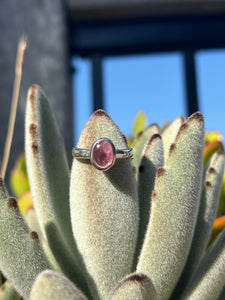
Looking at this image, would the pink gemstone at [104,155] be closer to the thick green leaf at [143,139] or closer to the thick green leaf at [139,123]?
the thick green leaf at [143,139]

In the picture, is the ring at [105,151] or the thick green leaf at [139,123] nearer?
the ring at [105,151]

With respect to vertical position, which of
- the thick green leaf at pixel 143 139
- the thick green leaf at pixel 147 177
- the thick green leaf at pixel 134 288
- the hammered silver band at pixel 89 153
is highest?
the thick green leaf at pixel 143 139

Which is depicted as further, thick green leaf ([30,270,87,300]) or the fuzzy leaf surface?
the fuzzy leaf surface

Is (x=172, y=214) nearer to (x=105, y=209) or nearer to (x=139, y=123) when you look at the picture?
(x=105, y=209)

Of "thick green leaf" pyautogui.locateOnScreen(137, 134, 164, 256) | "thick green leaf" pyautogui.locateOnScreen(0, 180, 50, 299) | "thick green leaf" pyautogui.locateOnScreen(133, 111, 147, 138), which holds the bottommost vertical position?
"thick green leaf" pyautogui.locateOnScreen(0, 180, 50, 299)

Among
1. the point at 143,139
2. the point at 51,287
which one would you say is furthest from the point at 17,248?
the point at 143,139

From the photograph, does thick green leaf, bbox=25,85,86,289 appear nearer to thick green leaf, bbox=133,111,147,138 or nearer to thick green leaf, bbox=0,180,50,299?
thick green leaf, bbox=0,180,50,299

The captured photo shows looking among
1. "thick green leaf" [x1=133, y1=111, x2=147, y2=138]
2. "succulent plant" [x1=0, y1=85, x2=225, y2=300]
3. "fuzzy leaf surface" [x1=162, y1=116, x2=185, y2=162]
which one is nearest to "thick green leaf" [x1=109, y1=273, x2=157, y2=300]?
"succulent plant" [x1=0, y1=85, x2=225, y2=300]

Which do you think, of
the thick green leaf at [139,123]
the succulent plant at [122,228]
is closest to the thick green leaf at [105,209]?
the succulent plant at [122,228]
